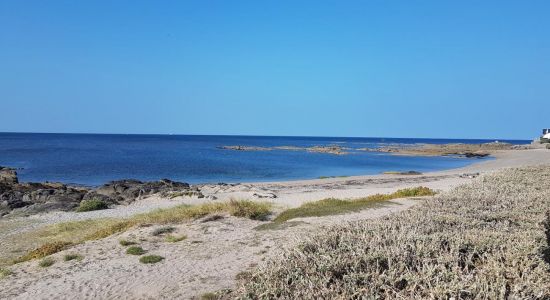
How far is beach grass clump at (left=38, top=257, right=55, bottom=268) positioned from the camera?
1152 centimetres

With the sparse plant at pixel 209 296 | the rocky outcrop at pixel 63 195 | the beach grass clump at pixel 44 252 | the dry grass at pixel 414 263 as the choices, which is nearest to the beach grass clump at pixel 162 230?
the beach grass clump at pixel 44 252

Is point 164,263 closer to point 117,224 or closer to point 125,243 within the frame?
point 125,243

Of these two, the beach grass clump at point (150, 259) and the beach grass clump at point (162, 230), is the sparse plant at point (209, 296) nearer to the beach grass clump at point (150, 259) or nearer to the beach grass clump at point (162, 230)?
the beach grass clump at point (150, 259)

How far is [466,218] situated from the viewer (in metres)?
9.12

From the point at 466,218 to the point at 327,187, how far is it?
25.8m

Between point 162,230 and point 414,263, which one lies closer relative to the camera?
point 414,263

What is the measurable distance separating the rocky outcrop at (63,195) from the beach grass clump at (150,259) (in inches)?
639

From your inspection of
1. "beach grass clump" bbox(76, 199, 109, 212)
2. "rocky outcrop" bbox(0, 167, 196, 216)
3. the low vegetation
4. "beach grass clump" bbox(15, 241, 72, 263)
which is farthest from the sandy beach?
"rocky outcrop" bbox(0, 167, 196, 216)

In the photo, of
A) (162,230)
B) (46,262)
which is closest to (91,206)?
(162,230)

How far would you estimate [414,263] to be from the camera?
6.52 m

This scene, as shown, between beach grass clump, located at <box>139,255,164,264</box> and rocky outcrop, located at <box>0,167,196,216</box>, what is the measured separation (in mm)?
16221

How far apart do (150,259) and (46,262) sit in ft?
8.93

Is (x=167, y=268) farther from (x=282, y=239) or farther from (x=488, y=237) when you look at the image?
(x=488, y=237)

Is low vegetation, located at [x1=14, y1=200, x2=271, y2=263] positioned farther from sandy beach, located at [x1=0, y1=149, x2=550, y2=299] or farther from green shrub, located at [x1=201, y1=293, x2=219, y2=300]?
green shrub, located at [x1=201, y1=293, x2=219, y2=300]
